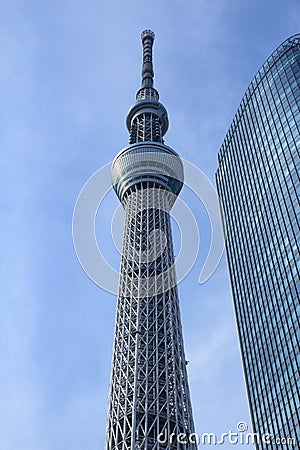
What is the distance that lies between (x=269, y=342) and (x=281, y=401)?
9.08 m

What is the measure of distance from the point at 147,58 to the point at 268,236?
212ft

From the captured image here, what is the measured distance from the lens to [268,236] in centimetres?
8706

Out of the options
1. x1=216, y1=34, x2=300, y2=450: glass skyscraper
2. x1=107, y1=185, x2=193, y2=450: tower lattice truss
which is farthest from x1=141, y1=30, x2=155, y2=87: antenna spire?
x1=107, y1=185, x2=193, y2=450: tower lattice truss

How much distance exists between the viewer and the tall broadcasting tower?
7219 cm

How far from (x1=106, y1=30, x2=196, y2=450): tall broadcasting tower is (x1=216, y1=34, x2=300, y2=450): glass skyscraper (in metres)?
10.1

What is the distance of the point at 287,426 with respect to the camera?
69.6m

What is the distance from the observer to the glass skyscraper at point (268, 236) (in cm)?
7412

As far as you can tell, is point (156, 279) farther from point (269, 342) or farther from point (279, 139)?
point (279, 139)

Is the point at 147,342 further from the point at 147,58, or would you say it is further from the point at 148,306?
the point at 147,58

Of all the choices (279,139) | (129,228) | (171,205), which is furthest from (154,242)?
(279,139)

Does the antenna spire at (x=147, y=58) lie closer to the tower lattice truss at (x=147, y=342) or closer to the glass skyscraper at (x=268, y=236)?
the glass skyscraper at (x=268, y=236)

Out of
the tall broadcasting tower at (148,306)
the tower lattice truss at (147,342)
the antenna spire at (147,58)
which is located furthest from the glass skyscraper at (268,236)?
the antenna spire at (147,58)

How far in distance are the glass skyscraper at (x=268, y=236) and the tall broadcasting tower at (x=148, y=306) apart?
10.1 m

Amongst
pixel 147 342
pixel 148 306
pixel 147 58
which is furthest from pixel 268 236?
pixel 147 58
